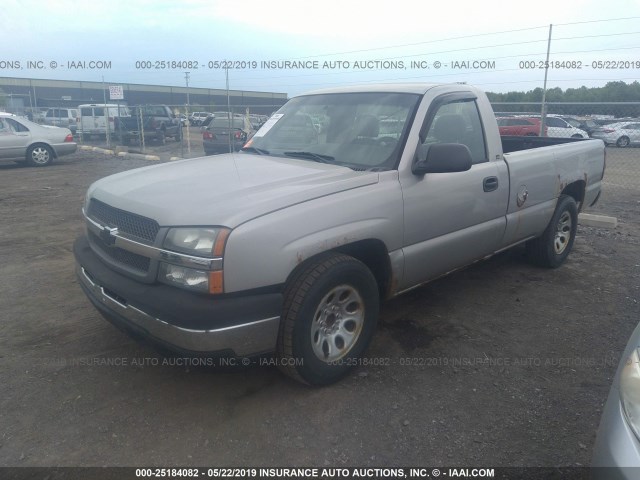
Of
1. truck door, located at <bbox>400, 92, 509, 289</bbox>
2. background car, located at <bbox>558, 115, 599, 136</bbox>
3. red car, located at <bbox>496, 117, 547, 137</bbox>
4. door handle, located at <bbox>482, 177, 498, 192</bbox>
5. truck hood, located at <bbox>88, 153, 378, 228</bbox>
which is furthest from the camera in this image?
background car, located at <bbox>558, 115, 599, 136</bbox>

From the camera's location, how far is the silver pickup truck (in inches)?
107

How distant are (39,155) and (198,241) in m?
14.1

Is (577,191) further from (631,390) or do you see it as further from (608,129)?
(608,129)

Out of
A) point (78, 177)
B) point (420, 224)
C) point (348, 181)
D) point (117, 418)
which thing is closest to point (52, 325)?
point (117, 418)

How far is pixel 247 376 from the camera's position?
3.40 meters

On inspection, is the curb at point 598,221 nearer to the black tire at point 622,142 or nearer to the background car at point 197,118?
the black tire at point 622,142

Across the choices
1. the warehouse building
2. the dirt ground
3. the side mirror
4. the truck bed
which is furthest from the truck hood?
the warehouse building

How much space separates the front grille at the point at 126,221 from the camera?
2.88m

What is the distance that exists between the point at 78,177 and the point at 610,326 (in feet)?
39.0

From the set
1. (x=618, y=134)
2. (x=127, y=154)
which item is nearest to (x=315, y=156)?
(x=127, y=154)

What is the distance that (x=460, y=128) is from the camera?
4262 millimetres

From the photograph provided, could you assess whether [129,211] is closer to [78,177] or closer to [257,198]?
[257,198]

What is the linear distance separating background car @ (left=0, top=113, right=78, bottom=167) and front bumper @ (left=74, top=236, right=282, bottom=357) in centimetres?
1334

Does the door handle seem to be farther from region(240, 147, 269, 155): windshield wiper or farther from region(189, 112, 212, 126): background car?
region(189, 112, 212, 126): background car
